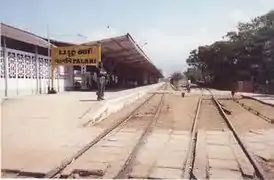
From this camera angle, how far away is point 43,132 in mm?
8883

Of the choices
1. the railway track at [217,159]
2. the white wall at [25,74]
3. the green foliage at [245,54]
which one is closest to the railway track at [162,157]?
the railway track at [217,159]

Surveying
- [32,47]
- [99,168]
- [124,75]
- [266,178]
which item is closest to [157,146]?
[99,168]

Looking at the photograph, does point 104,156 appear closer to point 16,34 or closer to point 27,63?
point 16,34

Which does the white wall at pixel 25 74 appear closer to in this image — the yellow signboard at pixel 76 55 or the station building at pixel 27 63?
the station building at pixel 27 63

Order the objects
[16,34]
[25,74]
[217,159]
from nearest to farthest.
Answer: [217,159]
[16,34]
[25,74]

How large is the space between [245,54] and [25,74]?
24621mm

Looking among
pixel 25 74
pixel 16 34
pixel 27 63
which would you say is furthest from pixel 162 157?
pixel 27 63

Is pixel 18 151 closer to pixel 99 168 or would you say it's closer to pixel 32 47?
pixel 99 168

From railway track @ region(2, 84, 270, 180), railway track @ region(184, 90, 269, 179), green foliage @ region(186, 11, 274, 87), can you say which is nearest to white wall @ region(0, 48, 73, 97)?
railway track @ region(2, 84, 270, 180)

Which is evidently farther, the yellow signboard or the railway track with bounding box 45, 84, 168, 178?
the yellow signboard

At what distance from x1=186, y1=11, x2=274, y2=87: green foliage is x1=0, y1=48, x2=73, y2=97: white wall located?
1595 centimetres

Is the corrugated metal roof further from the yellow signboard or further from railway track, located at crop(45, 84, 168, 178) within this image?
railway track, located at crop(45, 84, 168, 178)

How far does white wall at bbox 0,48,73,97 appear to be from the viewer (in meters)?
16.6

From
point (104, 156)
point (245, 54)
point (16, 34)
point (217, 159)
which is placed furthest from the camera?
point (245, 54)
